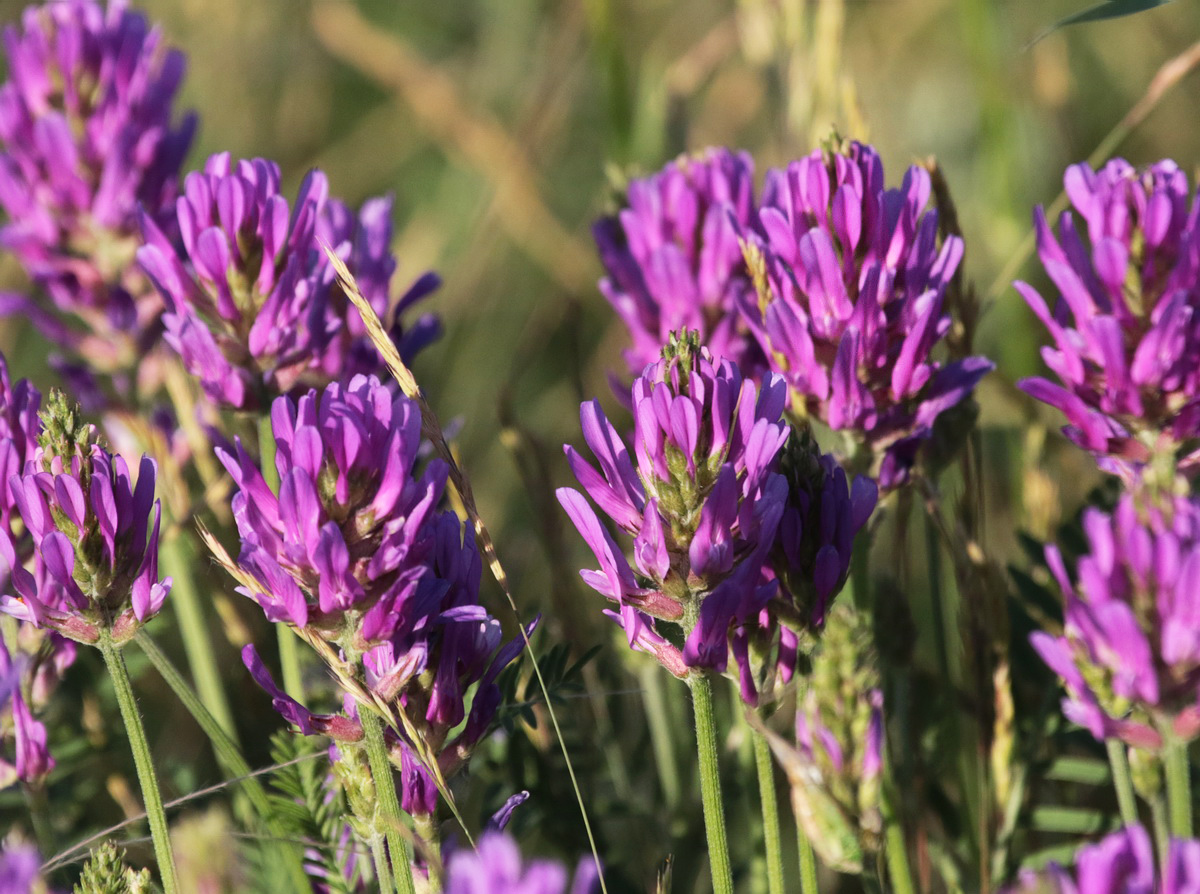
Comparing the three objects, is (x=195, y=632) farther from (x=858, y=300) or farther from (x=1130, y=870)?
(x=1130, y=870)

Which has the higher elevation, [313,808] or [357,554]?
[357,554]

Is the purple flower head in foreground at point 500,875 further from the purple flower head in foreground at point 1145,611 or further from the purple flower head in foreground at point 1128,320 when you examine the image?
the purple flower head in foreground at point 1128,320

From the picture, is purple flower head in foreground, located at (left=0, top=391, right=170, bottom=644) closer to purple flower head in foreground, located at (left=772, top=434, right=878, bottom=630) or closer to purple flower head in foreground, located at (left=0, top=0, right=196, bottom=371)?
purple flower head in foreground, located at (left=772, top=434, right=878, bottom=630)

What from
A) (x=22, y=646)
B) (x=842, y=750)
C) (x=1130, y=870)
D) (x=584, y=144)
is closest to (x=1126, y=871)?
(x=1130, y=870)

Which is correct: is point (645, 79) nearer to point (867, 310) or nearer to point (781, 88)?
point (781, 88)

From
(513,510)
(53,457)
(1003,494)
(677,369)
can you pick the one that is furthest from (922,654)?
(53,457)
